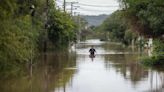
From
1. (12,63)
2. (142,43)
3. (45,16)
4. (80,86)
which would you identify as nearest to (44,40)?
(45,16)

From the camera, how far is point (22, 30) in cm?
3959

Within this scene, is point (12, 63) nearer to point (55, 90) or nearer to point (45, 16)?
point (55, 90)

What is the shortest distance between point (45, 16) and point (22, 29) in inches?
Result: 837

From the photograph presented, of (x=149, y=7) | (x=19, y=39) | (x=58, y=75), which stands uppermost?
(x=149, y=7)

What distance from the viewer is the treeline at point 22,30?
1040 inches

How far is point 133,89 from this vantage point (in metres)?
23.0

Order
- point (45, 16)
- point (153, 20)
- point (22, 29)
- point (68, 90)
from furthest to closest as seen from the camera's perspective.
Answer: point (45, 16), point (22, 29), point (153, 20), point (68, 90)

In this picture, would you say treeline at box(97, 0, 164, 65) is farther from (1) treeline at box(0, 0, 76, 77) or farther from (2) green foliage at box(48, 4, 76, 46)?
(2) green foliage at box(48, 4, 76, 46)

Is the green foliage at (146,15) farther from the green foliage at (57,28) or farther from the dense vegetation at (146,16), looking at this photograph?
the green foliage at (57,28)

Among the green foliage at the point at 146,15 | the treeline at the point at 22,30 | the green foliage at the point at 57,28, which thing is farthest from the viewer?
the green foliage at the point at 57,28

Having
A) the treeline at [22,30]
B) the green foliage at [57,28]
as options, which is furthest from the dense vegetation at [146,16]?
the green foliage at [57,28]

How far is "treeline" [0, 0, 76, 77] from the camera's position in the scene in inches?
1040

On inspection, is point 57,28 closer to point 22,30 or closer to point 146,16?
point 22,30

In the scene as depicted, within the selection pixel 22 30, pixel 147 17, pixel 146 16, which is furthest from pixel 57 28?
pixel 146 16
